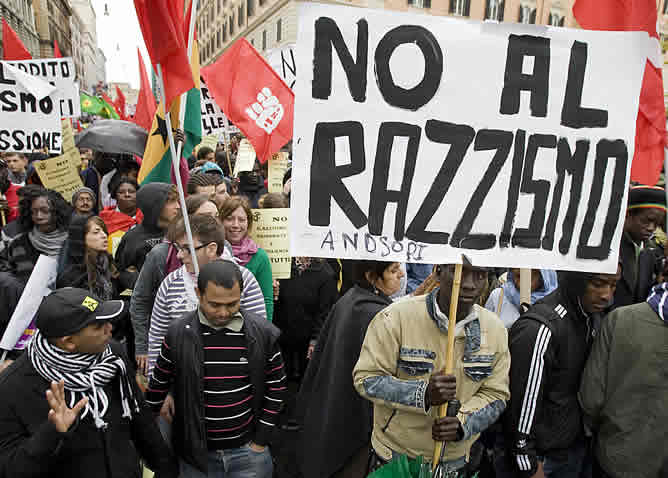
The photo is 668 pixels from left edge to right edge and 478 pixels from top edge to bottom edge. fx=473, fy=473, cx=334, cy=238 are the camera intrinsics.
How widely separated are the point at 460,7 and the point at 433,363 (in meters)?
38.8

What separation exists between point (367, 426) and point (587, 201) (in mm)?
1572

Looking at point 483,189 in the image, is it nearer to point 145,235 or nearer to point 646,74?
point 646,74

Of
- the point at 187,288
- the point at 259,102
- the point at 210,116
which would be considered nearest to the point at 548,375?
the point at 187,288

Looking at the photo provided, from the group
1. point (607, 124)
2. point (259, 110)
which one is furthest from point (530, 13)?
point (607, 124)

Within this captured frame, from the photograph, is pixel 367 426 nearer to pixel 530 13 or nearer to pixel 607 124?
pixel 607 124

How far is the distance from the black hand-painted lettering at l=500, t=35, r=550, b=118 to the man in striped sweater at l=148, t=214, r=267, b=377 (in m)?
1.73

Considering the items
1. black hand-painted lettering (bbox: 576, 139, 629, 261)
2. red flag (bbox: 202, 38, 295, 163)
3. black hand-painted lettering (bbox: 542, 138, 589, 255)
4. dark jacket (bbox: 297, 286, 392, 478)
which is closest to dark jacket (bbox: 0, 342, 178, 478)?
dark jacket (bbox: 297, 286, 392, 478)

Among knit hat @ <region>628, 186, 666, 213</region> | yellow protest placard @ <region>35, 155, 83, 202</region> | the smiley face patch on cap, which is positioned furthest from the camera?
yellow protest placard @ <region>35, 155, 83, 202</region>

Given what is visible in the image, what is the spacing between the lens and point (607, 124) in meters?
1.79

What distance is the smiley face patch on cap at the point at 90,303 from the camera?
1.90m

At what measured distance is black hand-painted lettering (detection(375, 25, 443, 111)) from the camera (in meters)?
1.72

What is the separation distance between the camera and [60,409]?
68.8 inches

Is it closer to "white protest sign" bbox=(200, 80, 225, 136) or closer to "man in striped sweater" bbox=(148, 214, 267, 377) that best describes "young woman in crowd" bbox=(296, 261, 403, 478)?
"man in striped sweater" bbox=(148, 214, 267, 377)

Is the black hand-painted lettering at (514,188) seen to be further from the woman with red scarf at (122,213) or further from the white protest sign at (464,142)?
the woman with red scarf at (122,213)
